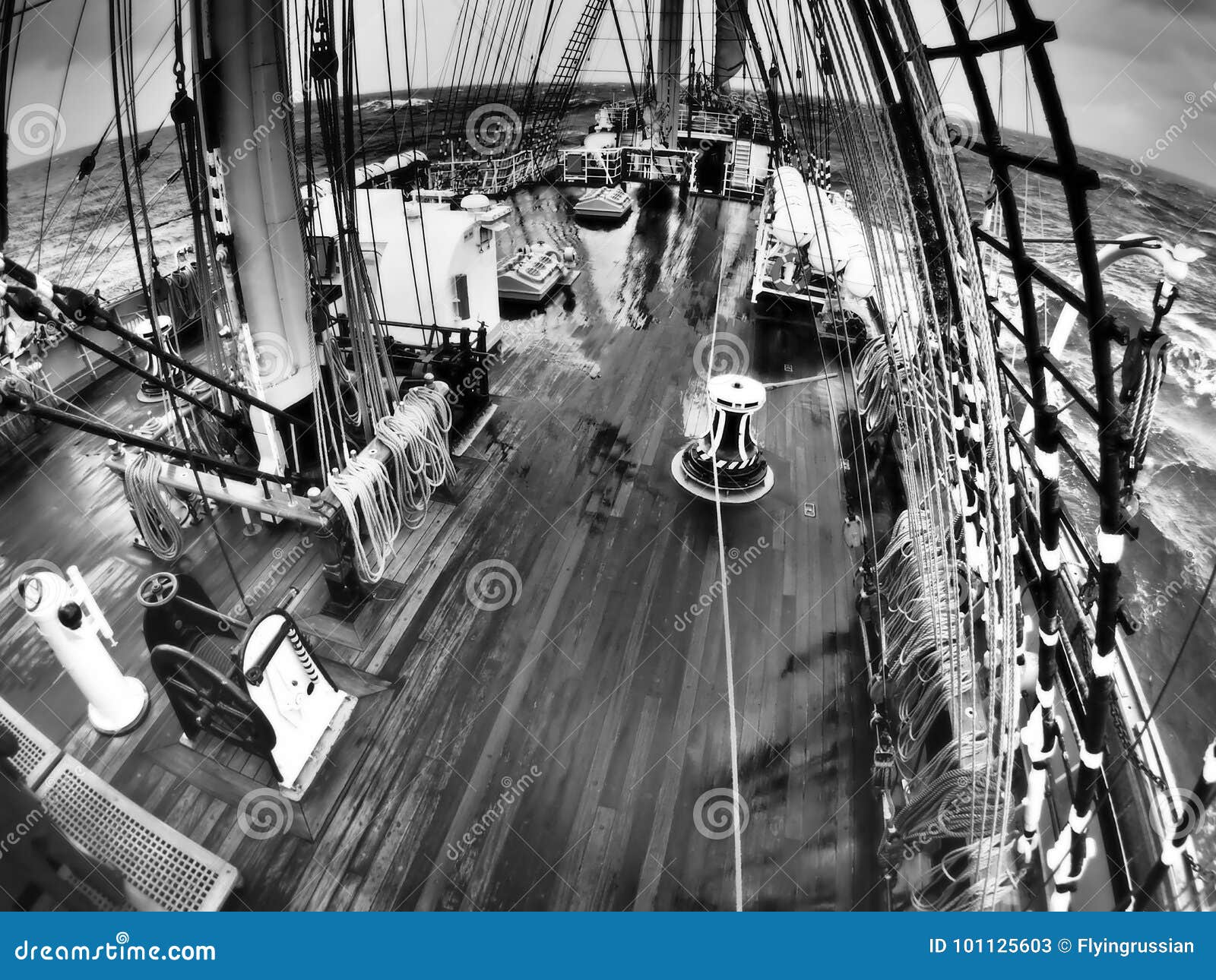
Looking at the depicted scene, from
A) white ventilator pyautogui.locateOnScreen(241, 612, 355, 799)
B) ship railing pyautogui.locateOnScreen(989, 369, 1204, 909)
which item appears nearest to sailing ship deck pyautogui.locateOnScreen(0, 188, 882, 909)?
white ventilator pyautogui.locateOnScreen(241, 612, 355, 799)

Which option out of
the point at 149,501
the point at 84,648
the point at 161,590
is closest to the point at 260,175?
the point at 149,501

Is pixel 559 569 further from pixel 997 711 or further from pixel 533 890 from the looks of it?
pixel 997 711

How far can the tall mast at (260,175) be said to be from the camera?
10.3 feet

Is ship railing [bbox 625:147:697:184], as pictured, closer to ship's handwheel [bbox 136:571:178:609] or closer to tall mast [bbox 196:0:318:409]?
tall mast [bbox 196:0:318:409]

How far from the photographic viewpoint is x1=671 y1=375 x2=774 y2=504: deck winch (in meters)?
4.67

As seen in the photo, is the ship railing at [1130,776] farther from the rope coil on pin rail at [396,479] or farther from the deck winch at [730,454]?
the rope coil on pin rail at [396,479]

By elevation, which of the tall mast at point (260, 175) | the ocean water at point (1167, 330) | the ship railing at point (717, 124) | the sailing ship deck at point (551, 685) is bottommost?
the ocean water at point (1167, 330)

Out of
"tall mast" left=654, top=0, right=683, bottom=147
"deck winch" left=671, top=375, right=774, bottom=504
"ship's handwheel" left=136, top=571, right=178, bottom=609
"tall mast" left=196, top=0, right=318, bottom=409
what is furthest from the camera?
"tall mast" left=654, top=0, right=683, bottom=147

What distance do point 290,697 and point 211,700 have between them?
32cm

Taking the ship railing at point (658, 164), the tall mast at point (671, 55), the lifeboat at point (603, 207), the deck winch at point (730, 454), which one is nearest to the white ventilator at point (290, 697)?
the deck winch at point (730, 454)

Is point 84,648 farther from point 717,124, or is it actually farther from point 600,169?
point 717,124

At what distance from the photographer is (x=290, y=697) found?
9.87 ft

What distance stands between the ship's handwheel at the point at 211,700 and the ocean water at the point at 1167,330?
109 inches

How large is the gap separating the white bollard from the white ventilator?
31.3 inches
